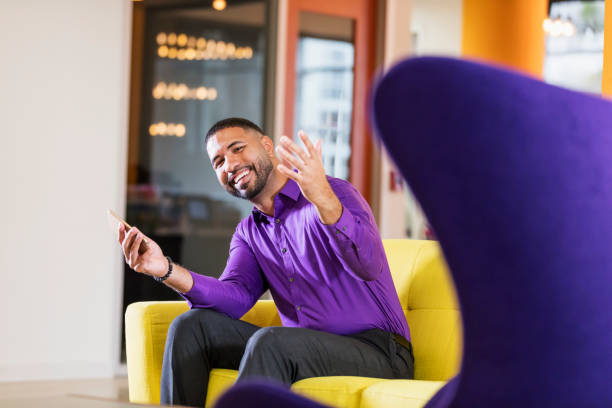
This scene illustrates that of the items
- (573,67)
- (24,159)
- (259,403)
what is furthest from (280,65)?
(259,403)

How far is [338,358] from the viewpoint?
6.97 feet

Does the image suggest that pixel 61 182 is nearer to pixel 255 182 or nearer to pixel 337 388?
pixel 255 182

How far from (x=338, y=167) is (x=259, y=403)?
4710 millimetres

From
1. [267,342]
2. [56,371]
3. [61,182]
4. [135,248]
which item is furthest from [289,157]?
[56,371]

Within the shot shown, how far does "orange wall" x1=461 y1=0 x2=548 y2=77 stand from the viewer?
6.79 m

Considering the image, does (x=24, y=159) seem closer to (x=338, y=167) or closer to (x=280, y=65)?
(x=280, y=65)

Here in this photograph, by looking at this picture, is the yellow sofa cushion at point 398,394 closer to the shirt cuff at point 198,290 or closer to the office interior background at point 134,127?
the shirt cuff at point 198,290

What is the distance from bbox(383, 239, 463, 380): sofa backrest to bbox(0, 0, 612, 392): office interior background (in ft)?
7.33

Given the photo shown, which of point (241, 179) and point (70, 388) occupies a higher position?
point (241, 179)

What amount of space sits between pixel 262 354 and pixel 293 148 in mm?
530

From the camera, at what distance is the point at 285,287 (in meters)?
2.45

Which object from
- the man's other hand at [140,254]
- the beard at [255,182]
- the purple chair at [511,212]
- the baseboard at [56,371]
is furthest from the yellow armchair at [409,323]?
the baseboard at [56,371]

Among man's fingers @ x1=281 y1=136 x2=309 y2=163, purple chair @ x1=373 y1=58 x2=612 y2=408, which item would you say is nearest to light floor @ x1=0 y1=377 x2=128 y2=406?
man's fingers @ x1=281 y1=136 x2=309 y2=163

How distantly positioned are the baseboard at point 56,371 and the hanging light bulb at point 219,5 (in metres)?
2.17
